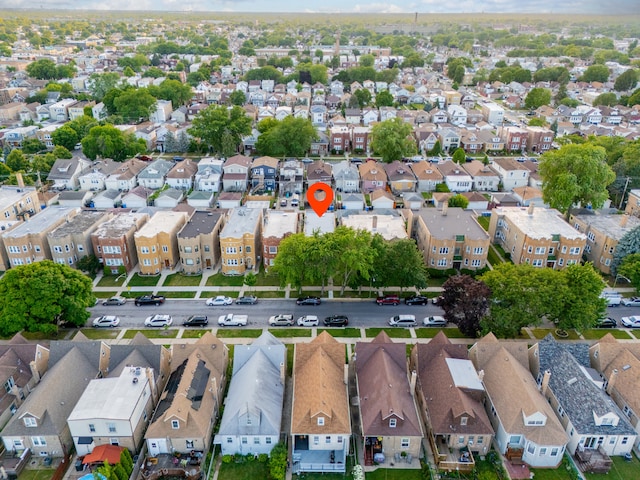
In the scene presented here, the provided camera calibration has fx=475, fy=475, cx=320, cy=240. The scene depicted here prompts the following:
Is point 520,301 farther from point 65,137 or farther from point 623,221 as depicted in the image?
point 65,137

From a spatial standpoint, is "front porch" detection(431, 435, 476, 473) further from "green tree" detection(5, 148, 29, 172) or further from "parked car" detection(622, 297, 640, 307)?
"green tree" detection(5, 148, 29, 172)

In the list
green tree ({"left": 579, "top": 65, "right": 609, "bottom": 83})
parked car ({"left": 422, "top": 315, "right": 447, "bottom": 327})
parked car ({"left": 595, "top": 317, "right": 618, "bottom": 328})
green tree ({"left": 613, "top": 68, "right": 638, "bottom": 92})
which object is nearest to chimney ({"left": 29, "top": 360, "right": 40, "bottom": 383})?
parked car ({"left": 422, "top": 315, "right": 447, "bottom": 327})

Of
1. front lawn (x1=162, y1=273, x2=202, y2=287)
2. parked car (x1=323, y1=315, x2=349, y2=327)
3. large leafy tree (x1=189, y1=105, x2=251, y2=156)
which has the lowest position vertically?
front lawn (x1=162, y1=273, x2=202, y2=287)

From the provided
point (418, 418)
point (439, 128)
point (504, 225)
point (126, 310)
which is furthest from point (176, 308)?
point (439, 128)

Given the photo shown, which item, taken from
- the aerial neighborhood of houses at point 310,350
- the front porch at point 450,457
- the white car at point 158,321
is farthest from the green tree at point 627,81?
the white car at point 158,321

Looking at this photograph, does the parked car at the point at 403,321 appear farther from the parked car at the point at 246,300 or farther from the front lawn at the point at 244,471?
the front lawn at the point at 244,471

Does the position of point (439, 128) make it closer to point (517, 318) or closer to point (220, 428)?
point (517, 318)
